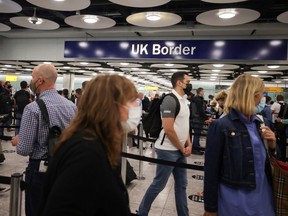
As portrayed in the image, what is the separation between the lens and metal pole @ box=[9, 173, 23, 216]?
1.91 metres

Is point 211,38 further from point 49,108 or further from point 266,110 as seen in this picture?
point 49,108

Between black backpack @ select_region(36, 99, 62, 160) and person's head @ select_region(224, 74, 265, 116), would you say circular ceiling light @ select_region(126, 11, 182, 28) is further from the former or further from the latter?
person's head @ select_region(224, 74, 265, 116)

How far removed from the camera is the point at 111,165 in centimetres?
102

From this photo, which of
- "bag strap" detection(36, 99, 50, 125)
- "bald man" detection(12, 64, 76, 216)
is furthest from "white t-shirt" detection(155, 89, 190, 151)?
"bag strap" detection(36, 99, 50, 125)

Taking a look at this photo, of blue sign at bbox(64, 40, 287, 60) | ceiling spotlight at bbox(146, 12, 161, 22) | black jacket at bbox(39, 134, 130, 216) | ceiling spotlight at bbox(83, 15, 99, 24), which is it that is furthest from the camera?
blue sign at bbox(64, 40, 287, 60)

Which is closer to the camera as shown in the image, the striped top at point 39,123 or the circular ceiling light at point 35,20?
the striped top at point 39,123

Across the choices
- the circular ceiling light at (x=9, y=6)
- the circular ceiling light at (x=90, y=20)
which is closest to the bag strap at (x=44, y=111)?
the circular ceiling light at (x=90, y=20)

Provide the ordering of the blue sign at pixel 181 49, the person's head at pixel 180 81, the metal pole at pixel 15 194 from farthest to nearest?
the blue sign at pixel 181 49
the person's head at pixel 180 81
the metal pole at pixel 15 194

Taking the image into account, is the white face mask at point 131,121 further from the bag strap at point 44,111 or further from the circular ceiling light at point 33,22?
the circular ceiling light at point 33,22

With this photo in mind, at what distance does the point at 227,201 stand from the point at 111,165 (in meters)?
1.09

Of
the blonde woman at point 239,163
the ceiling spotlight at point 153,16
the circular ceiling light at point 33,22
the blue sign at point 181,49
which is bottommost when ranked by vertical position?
the blonde woman at point 239,163

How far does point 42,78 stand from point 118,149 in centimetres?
154

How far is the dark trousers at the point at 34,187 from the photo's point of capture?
2.19 m

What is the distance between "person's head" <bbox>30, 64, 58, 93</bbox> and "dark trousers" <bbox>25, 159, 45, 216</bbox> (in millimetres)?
610
